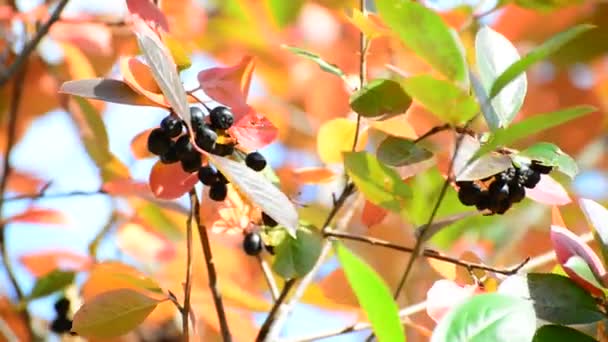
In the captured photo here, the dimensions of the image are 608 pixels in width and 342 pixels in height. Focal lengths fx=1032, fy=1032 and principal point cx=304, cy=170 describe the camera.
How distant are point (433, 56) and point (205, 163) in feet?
0.62

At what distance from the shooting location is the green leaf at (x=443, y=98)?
599 millimetres

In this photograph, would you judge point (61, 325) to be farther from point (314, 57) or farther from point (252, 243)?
point (314, 57)

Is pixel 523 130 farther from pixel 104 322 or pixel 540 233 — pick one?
pixel 540 233

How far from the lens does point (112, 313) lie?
0.75 metres

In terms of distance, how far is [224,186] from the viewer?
0.72 metres

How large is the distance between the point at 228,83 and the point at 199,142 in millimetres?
61

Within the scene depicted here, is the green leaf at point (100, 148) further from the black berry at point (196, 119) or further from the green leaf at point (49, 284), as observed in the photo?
the black berry at point (196, 119)

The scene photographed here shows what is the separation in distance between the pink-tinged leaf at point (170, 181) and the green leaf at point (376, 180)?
116 mm

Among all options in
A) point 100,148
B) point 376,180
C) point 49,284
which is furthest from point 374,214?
point 49,284

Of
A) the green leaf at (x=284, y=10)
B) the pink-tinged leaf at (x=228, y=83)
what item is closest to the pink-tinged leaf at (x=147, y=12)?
the pink-tinged leaf at (x=228, y=83)

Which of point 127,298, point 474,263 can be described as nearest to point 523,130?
point 474,263

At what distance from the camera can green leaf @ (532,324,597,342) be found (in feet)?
2.08

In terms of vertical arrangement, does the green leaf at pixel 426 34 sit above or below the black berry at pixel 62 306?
above

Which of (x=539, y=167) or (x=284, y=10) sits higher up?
(x=539, y=167)
